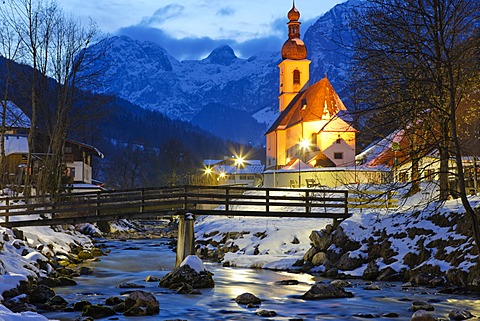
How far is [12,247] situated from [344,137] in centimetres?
5075

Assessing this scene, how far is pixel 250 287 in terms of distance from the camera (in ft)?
74.4

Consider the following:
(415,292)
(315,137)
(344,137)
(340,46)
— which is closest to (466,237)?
(415,292)

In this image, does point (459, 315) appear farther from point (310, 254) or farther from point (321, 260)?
point (310, 254)

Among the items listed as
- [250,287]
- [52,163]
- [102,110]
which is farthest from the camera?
[102,110]

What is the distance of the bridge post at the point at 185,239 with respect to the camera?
85.3 ft

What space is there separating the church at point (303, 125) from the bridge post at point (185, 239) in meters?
30.1

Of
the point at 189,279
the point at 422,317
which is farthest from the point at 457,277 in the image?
the point at 189,279

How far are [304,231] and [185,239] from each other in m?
8.53

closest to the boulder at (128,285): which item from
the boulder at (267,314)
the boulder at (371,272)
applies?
the boulder at (267,314)

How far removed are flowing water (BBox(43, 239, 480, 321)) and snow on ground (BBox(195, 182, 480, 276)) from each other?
2113 mm

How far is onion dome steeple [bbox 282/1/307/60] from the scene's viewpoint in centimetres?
9612

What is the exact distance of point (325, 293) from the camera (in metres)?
20.2

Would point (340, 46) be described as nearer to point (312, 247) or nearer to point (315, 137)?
point (312, 247)

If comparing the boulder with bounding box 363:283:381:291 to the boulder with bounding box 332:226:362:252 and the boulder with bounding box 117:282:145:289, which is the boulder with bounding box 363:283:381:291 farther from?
the boulder with bounding box 117:282:145:289
